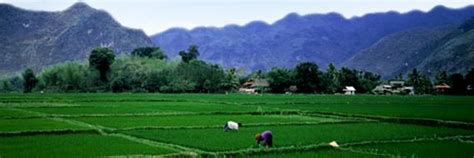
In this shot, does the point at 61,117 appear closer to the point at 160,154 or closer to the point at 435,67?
the point at 160,154

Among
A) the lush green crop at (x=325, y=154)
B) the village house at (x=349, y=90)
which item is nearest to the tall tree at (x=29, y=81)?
the village house at (x=349, y=90)

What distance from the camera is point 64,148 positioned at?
A: 13625 millimetres

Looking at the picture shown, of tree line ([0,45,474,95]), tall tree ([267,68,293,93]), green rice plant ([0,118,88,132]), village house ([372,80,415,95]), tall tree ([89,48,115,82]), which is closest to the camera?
green rice plant ([0,118,88,132])

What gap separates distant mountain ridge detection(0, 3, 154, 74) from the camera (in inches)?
4075

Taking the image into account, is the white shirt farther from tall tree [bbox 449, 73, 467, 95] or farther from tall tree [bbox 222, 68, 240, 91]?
tall tree [bbox 449, 73, 467, 95]

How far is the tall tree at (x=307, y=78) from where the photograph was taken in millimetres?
68625

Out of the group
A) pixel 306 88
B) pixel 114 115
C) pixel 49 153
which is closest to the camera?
pixel 49 153

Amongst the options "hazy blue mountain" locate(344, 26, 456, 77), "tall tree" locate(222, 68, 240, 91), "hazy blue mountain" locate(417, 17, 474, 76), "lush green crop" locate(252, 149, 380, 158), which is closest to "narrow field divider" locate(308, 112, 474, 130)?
"lush green crop" locate(252, 149, 380, 158)

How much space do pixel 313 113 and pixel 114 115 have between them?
36.0ft

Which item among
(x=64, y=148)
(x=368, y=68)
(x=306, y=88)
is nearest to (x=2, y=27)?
(x=306, y=88)

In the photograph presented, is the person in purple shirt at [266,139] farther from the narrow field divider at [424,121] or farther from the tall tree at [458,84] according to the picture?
the tall tree at [458,84]

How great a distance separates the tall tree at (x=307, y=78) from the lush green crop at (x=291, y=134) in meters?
47.6

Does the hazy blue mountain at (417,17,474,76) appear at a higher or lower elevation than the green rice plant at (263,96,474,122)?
higher

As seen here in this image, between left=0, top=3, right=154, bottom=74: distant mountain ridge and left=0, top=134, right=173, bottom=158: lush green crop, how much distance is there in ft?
300
